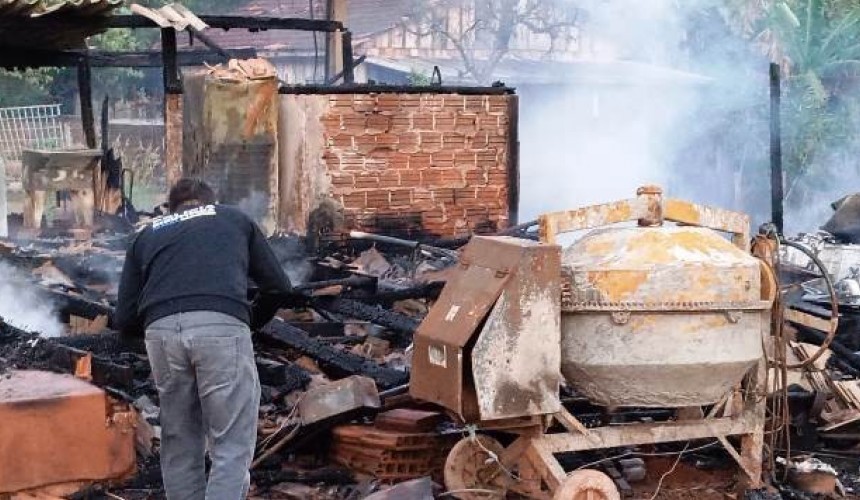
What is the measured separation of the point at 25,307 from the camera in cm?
1055

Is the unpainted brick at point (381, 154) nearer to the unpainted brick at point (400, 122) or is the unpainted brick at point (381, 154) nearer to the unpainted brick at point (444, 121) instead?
the unpainted brick at point (400, 122)

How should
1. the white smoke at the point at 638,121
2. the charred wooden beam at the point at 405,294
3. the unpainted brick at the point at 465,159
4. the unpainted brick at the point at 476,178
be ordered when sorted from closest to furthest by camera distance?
the charred wooden beam at the point at 405,294 < the unpainted brick at the point at 465,159 < the unpainted brick at the point at 476,178 < the white smoke at the point at 638,121

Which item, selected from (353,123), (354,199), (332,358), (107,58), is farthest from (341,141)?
(107,58)

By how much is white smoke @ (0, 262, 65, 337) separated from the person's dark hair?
14.0ft

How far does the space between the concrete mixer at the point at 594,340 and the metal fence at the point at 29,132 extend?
20758 millimetres

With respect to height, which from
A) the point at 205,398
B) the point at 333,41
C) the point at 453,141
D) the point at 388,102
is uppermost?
the point at 333,41

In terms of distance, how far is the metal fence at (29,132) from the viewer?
26.2m

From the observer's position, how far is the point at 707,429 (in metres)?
7.12

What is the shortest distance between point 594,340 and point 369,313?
373 centimetres

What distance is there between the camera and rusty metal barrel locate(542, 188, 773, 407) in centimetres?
677

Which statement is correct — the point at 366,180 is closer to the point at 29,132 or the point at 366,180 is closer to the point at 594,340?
the point at 594,340

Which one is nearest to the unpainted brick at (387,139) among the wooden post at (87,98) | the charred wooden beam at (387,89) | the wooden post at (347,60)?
the charred wooden beam at (387,89)

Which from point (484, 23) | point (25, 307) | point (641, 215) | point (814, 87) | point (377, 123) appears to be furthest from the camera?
point (484, 23)

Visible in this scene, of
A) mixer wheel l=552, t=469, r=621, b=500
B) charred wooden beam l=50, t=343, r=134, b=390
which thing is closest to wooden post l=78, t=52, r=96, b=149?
charred wooden beam l=50, t=343, r=134, b=390
